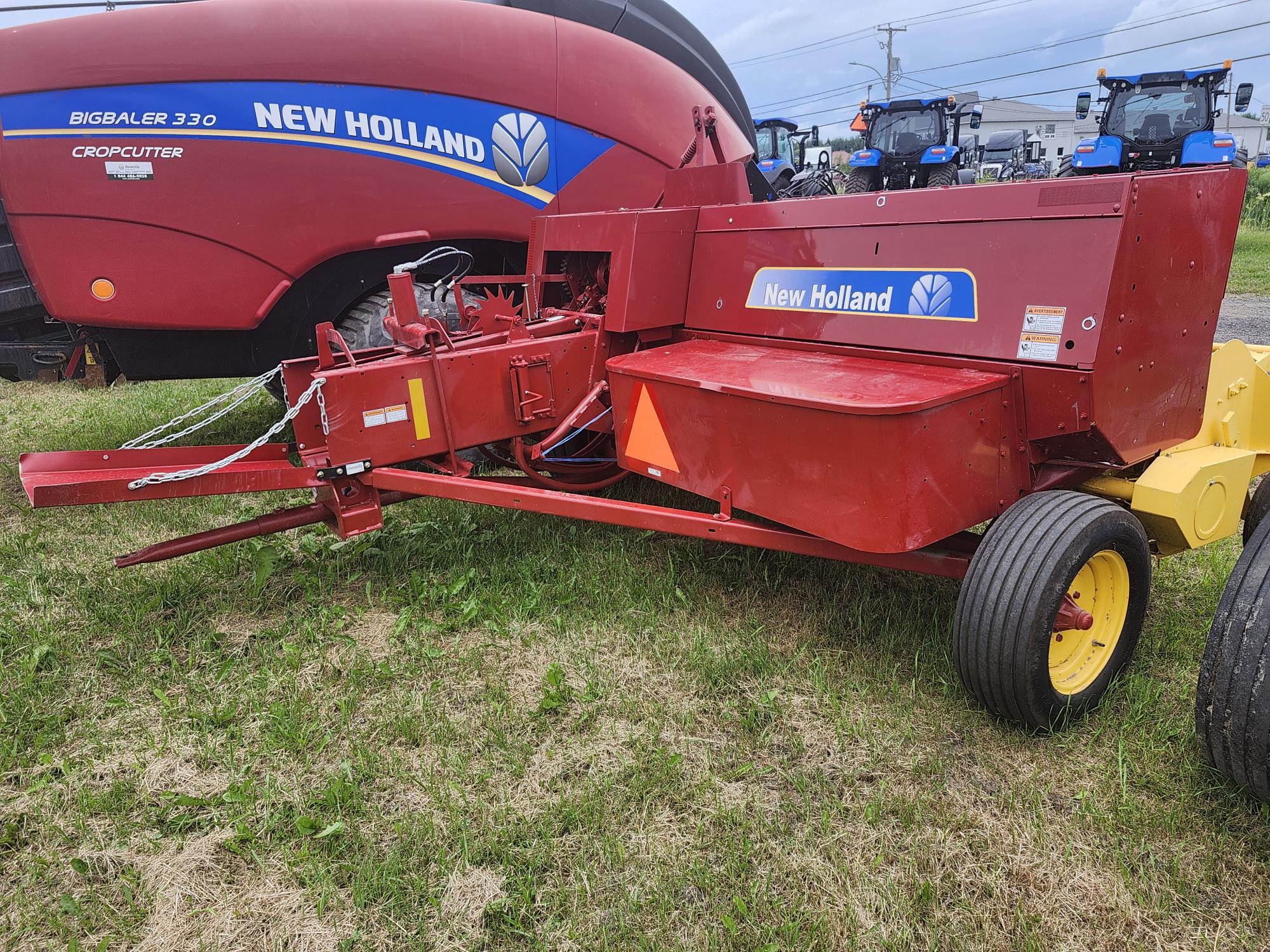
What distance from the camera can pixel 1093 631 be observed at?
2.49 metres

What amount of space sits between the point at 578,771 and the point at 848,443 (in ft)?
3.68

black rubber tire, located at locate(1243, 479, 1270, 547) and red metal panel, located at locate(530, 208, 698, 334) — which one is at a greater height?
red metal panel, located at locate(530, 208, 698, 334)

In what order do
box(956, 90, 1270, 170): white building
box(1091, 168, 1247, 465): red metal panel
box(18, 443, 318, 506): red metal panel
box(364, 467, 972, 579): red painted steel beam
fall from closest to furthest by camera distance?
1. box(1091, 168, 1247, 465): red metal panel
2. box(364, 467, 972, 579): red painted steel beam
3. box(18, 443, 318, 506): red metal panel
4. box(956, 90, 1270, 170): white building

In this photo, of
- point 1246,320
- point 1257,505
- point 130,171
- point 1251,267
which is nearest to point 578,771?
point 1257,505

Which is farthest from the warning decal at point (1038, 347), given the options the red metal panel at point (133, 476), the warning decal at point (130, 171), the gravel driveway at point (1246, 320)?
the gravel driveway at point (1246, 320)

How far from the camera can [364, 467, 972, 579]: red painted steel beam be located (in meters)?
2.57

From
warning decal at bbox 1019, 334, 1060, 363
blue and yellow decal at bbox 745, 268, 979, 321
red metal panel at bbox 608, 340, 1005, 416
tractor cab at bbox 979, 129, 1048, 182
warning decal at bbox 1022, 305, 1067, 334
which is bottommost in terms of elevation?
red metal panel at bbox 608, 340, 1005, 416

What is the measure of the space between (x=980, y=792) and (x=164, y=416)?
5.65 metres

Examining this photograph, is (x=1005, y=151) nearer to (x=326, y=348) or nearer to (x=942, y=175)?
(x=942, y=175)

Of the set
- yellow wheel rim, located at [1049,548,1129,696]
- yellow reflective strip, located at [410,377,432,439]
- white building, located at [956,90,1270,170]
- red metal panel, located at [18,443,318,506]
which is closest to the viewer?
yellow wheel rim, located at [1049,548,1129,696]

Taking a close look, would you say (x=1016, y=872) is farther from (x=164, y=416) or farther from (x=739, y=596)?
(x=164, y=416)

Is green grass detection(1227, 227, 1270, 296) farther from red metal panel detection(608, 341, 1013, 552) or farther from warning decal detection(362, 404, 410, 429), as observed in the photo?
warning decal detection(362, 404, 410, 429)

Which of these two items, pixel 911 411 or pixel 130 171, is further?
pixel 130 171

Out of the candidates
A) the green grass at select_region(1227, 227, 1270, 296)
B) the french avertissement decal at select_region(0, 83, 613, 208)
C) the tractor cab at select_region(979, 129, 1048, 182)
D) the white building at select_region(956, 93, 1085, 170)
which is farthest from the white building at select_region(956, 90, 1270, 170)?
the french avertissement decal at select_region(0, 83, 613, 208)
